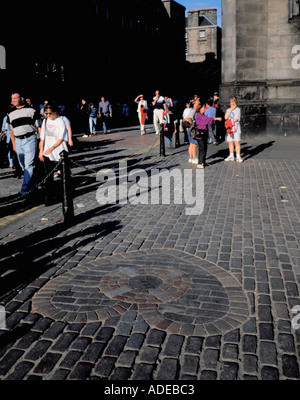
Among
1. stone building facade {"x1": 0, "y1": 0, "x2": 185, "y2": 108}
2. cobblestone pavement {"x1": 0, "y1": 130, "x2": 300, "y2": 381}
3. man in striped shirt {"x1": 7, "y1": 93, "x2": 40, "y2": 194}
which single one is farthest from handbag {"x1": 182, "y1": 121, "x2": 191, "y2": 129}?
stone building facade {"x1": 0, "y1": 0, "x2": 185, "y2": 108}

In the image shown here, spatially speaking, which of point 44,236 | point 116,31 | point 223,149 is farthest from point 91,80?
point 44,236

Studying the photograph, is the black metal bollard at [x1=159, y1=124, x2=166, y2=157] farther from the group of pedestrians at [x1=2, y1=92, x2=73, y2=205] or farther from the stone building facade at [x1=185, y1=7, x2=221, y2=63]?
the stone building facade at [x1=185, y1=7, x2=221, y2=63]

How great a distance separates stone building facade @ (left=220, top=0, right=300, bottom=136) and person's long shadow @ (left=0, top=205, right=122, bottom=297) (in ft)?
40.6

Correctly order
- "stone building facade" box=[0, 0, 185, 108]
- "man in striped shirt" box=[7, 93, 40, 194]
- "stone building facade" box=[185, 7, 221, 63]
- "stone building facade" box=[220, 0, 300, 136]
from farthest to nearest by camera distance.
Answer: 1. "stone building facade" box=[185, 7, 221, 63]
2. "stone building facade" box=[0, 0, 185, 108]
3. "stone building facade" box=[220, 0, 300, 136]
4. "man in striped shirt" box=[7, 93, 40, 194]

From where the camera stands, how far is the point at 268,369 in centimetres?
308

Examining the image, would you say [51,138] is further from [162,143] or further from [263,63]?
[263,63]

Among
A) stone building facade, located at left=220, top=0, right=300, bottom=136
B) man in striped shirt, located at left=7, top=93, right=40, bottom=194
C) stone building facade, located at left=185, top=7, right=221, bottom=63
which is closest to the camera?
man in striped shirt, located at left=7, top=93, right=40, bottom=194

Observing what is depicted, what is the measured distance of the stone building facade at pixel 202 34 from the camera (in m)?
68.8

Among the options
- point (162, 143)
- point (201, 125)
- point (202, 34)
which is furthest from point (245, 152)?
point (202, 34)

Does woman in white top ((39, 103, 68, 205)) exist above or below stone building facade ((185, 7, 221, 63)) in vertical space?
below

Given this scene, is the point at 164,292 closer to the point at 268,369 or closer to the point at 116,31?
the point at 268,369

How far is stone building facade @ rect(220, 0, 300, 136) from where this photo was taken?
16750mm

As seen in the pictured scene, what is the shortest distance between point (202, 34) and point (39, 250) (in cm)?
7080
